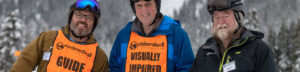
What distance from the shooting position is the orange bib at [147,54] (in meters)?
4.58

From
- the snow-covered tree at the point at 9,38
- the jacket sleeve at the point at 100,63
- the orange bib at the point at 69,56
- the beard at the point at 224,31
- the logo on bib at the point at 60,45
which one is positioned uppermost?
the beard at the point at 224,31

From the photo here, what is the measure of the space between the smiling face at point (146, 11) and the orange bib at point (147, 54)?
332 mm

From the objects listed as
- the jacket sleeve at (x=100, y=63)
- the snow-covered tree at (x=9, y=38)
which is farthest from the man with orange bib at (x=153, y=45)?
the snow-covered tree at (x=9, y=38)

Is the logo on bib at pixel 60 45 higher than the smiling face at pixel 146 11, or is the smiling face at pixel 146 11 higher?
the smiling face at pixel 146 11

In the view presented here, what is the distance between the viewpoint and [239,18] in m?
3.93

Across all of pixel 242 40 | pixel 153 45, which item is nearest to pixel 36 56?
pixel 153 45

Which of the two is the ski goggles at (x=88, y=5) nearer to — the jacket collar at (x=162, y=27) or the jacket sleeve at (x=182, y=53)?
the jacket collar at (x=162, y=27)

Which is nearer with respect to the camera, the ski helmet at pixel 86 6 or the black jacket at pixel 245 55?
the black jacket at pixel 245 55

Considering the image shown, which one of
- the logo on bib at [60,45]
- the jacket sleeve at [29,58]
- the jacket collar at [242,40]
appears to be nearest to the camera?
the jacket collar at [242,40]

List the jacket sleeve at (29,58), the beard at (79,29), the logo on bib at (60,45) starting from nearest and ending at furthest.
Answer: the jacket sleeve at (29,58) → the logo on bib at (60,45) → the beard at (79,29)

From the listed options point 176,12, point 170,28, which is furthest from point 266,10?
point 170,28

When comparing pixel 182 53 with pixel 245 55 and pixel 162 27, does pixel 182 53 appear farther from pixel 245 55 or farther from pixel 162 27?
pixel 245 55

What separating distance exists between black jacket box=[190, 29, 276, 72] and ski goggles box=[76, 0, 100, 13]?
2.30m

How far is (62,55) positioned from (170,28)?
6.57ft
